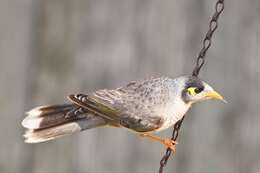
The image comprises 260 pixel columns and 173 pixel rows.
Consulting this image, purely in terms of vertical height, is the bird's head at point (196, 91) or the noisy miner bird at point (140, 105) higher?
the bird's head at point (196, 91)

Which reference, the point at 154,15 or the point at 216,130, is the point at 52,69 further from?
the point at 216,130

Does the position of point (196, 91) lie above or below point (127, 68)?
above

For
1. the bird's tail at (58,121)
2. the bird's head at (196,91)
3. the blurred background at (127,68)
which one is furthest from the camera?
the blurred background at (127,68)

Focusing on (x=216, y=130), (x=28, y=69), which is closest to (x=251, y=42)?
(x=216, y=130)

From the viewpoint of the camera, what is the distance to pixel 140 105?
3510 mm

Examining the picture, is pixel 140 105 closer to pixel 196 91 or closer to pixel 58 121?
pixel 196 91

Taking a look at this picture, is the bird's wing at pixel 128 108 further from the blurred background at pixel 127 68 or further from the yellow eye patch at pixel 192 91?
the blurred background at pixel 127 68

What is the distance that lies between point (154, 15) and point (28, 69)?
724 millimetres

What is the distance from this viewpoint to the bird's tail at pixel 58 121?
11.7ft

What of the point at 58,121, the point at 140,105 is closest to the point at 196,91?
the point at 140,105

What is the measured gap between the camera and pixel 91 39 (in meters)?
4.78

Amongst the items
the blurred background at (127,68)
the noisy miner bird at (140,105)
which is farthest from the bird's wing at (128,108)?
the blurred background at (127,68)

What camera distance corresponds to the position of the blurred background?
188 inches

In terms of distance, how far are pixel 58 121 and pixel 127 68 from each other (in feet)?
3.85
